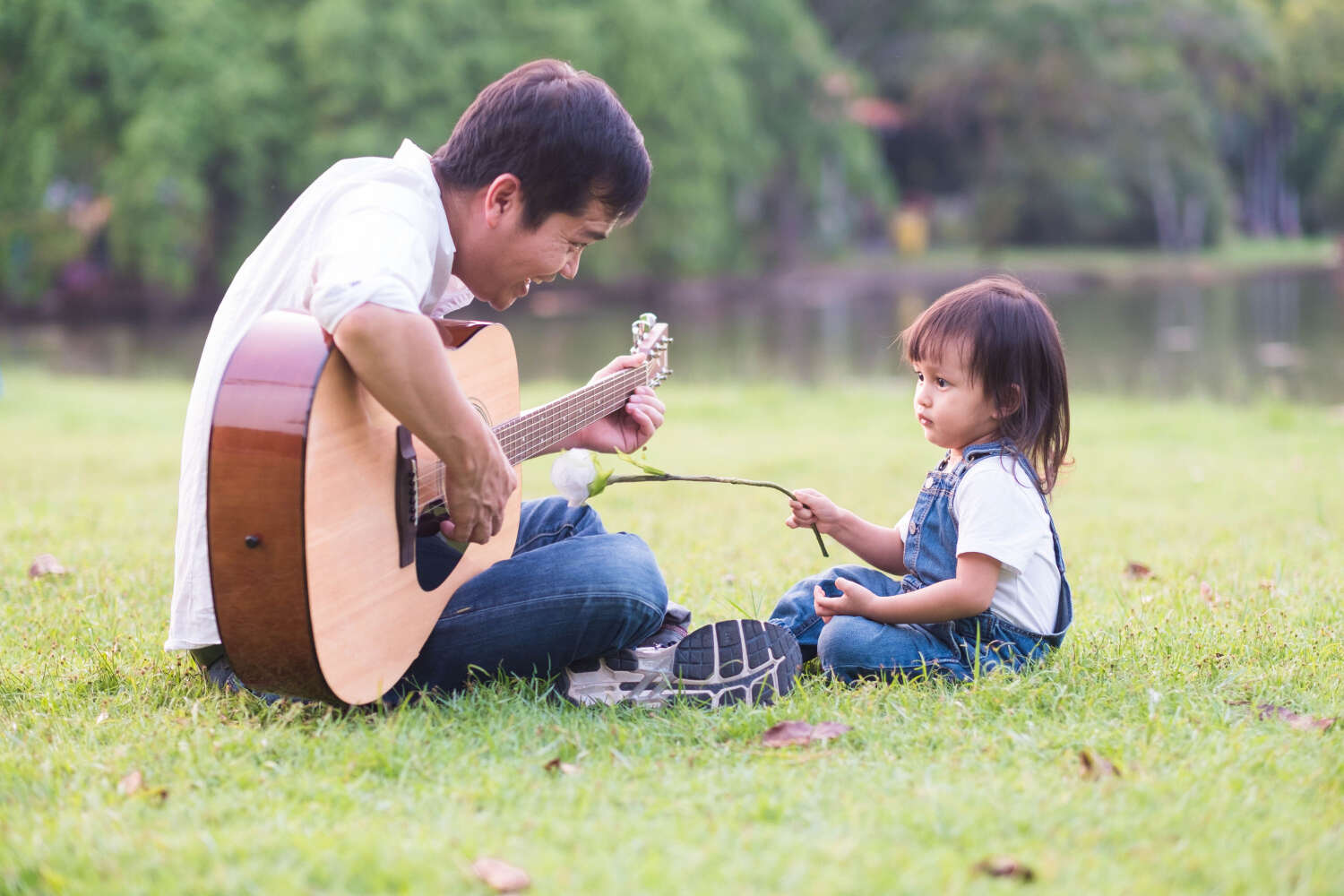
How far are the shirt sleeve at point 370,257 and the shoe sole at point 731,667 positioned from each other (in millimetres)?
1048

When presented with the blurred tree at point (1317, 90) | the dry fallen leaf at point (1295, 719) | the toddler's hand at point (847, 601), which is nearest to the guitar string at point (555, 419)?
the toddler's hand at point (847, 601)

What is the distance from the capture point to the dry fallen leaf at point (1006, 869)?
203 cm

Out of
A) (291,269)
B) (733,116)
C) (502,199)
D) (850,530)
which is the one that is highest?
(733,116)

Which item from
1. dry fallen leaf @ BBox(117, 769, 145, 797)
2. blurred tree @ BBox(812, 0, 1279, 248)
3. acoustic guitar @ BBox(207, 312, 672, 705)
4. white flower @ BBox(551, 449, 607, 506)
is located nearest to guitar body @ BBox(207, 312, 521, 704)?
acoustic guitar @ BBox(207, 312, 672, 705)

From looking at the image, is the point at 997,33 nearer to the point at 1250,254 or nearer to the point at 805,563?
the point at 1250,254

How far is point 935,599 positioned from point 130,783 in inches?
70.7

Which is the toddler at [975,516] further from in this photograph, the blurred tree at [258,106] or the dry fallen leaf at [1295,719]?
the blurred tree at [258,106]

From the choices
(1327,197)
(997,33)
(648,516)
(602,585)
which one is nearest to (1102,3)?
(997,33)

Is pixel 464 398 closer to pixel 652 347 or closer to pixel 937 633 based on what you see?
pixel 652 347

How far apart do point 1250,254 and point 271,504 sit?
42223 millimetres

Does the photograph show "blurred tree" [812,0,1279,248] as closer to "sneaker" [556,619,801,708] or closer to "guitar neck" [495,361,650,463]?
"guitar neck" [495,361,650,463]

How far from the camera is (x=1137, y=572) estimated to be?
14.8 feet

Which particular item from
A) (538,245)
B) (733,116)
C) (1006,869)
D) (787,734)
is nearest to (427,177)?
(538,245)

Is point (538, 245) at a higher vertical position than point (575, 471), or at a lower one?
higher
